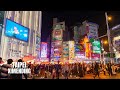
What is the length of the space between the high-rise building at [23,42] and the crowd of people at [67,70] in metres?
0.19

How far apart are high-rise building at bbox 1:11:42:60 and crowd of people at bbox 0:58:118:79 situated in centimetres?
19

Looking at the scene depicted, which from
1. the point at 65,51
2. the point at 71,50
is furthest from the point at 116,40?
the point at 65,51

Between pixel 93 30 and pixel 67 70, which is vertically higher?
pixel 93 30

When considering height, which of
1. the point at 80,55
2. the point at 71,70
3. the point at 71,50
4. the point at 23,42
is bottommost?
the point at 71,70

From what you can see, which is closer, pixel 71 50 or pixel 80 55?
pixel 80 55

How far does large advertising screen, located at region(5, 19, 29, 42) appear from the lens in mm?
4012

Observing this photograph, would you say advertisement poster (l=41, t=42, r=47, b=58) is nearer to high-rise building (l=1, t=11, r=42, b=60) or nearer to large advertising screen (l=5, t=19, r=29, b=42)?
high-rise building (l=1, t=11, r=42, b=60)

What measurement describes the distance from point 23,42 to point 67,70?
46.9 inches

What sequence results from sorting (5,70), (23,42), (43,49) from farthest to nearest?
(23,42) < (43,49) < (5,70)

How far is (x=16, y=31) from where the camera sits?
410 cm

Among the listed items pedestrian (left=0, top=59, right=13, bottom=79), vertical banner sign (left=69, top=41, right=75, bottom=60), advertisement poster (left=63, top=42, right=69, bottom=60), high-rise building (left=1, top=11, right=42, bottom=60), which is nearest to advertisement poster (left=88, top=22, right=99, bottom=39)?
vertical banner sign (left=69, top=41, right=75, bottom=60)

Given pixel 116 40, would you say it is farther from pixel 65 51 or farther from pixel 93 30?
pixel 65 51

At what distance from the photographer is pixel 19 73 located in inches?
152
